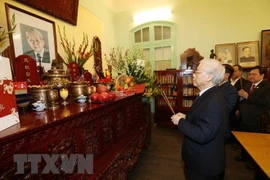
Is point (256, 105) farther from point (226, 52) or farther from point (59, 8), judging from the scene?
point (59, 8)

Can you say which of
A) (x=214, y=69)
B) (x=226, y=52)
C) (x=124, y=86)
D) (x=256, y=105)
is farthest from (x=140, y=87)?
(x=226, y=52)

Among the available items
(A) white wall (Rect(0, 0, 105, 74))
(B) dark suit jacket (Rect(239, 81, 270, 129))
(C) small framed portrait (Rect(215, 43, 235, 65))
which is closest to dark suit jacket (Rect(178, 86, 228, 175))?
(B) dark suit jacket (Rect(239, 81, 270, 129))

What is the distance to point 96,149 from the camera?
4.27ft

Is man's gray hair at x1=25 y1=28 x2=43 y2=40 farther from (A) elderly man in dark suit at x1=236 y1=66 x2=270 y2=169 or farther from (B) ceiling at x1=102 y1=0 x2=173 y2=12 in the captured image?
(A) elderly man in dark suit at x1=236 y1=66 x2=270 y2=169

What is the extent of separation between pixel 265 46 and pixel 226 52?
0.75 m

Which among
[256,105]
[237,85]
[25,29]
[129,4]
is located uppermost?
[129,4]

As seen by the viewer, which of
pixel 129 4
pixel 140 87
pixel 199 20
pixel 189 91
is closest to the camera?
pixel 140 87

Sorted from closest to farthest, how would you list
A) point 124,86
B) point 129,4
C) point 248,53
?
point 124,86
point 248,53
point 129,4

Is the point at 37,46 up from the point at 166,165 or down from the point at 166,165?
Result: up

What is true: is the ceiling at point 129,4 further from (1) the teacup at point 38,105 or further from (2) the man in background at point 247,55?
(1) the teacup at point 38,105

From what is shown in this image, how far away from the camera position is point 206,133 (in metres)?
1.03

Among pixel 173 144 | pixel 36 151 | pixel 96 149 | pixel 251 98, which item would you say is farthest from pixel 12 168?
pixel 251 98

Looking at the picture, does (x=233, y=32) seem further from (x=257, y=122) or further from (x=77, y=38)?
(x=77, y=38)

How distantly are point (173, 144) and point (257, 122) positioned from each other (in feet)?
4.78
